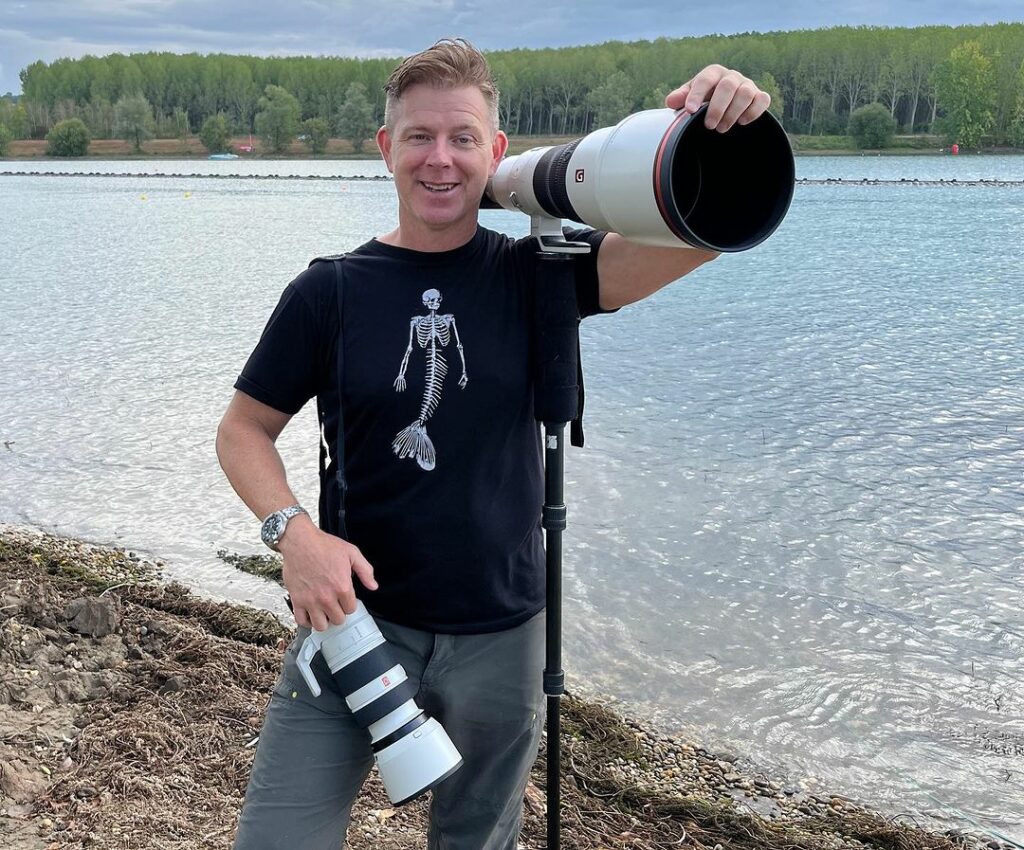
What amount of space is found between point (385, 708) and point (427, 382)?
725mm

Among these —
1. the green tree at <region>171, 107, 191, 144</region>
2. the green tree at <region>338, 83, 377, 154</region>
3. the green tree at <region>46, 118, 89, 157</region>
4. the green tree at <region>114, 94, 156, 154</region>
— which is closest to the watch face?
the green tree at <region>338, 83, 377, 154</region>

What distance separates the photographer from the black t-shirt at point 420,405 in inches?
92.0

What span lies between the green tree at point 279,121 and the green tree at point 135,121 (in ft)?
50.5

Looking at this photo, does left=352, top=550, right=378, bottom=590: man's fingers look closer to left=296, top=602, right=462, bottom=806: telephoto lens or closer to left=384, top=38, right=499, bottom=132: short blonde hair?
left=296, top=602, right=462, bottom=806: telephoto lens

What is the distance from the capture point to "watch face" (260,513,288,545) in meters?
2.22

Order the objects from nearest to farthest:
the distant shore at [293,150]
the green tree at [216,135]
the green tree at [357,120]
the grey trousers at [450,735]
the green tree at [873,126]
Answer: the grey trousers at [450,735]
the green tree at [873,126]
the distant shore at [293,150]
the green tree at [357,120]
the green tree at [216,135]

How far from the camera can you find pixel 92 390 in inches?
466

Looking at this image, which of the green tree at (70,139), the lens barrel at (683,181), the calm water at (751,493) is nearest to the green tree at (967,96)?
the calm water at (751,493)

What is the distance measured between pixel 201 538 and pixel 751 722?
13.6 feet

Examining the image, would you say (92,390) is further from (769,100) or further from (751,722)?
(769,100)

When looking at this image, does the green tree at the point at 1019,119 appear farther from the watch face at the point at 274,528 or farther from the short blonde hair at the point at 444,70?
the watch face at the point at 274,528

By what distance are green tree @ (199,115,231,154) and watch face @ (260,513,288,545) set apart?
120 metres

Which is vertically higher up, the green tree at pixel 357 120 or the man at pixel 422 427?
the green tree at pixel 357 120

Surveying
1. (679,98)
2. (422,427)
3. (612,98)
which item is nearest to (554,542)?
(422,427)
